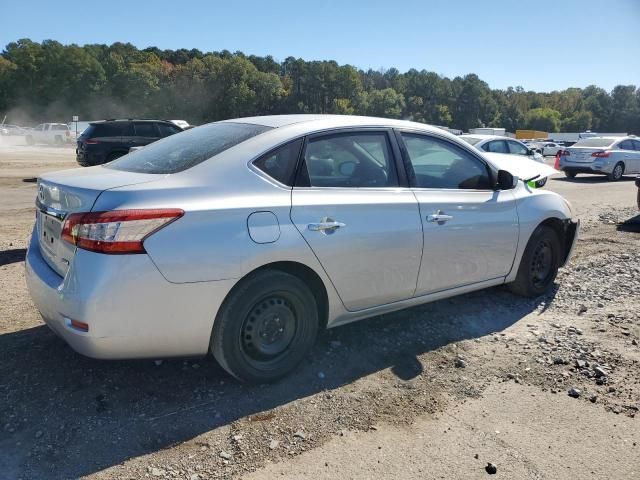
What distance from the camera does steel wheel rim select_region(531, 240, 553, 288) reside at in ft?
16.7

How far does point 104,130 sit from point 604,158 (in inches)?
655

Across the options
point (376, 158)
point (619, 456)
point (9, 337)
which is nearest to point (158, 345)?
point (9, 337)

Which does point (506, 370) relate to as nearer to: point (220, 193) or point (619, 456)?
point (619, 456)

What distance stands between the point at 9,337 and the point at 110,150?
12.6m

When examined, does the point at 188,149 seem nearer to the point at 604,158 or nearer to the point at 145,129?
the point at 145,129

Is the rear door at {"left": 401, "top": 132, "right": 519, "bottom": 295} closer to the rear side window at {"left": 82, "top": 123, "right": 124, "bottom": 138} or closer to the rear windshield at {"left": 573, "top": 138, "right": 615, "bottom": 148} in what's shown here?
the rear side window at {"left": 82, "top": 123, "right": 124, "bottom": 138}

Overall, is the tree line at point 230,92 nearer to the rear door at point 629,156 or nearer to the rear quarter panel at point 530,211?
the rear door at point 629,156

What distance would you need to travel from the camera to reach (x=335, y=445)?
2.91 m

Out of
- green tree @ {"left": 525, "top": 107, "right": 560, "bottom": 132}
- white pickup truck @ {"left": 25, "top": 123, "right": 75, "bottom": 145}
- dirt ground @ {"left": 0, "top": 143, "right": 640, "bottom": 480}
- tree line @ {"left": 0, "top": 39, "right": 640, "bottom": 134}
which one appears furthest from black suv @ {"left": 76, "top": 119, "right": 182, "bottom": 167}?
green tree @ {"left": 525, "top": 107, "right": 560, "bottom": 132}

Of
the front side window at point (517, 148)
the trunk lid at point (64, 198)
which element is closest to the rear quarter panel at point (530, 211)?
the trunk lid at point (64, 198)

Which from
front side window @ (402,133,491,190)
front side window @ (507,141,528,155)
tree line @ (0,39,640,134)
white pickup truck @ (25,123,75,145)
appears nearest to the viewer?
front side window @ (402,133,491,190)

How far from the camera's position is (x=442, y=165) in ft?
→ 14.4

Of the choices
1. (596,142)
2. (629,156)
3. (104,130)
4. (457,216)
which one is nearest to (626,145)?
(629,156)

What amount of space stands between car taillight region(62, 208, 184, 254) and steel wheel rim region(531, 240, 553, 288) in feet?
11.9
